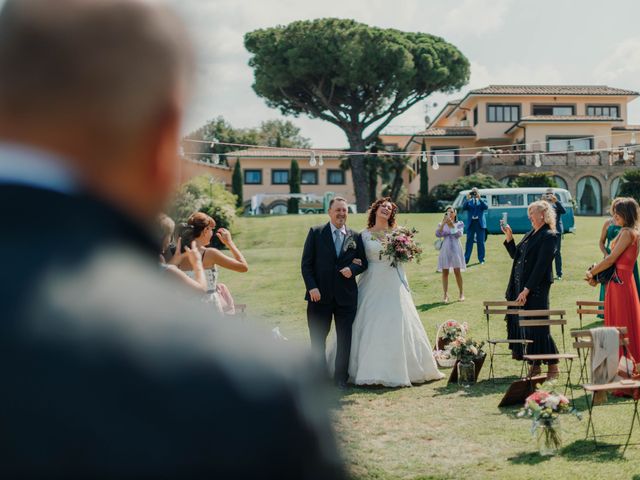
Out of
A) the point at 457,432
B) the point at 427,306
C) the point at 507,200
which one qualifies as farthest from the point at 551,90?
the point at 457,432

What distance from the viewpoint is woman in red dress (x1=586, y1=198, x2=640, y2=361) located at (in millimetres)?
10180

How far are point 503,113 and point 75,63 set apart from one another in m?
64.6

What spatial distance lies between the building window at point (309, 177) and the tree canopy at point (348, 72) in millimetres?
14044

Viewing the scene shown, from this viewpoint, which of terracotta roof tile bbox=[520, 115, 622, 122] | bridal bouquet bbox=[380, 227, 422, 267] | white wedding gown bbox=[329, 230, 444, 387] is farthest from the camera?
terracotta roof tile bbox=[520, 115, 622, 122]

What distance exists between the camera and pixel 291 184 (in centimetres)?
6425

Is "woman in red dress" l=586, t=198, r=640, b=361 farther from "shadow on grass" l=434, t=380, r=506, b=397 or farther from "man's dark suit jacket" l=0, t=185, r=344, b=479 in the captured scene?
"man's dark suit jacket" l=0, t=185, r=344, b=479

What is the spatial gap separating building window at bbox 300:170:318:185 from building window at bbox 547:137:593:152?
2016cm

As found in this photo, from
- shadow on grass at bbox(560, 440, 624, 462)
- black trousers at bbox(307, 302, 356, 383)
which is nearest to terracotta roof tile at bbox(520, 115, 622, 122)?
black trousers at bbox(307, 302, 356, 383)

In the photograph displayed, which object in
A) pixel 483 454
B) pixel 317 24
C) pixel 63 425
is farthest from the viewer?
pixel 317 24

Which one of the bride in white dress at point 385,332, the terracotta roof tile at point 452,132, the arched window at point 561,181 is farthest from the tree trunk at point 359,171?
the bride in white dress at point 385,332

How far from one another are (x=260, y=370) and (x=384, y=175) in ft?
187

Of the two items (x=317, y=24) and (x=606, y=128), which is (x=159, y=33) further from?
(x=606, y=128)

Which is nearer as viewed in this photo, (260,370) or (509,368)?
(260,370)

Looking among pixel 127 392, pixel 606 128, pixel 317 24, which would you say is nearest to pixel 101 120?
pixel 127 392
